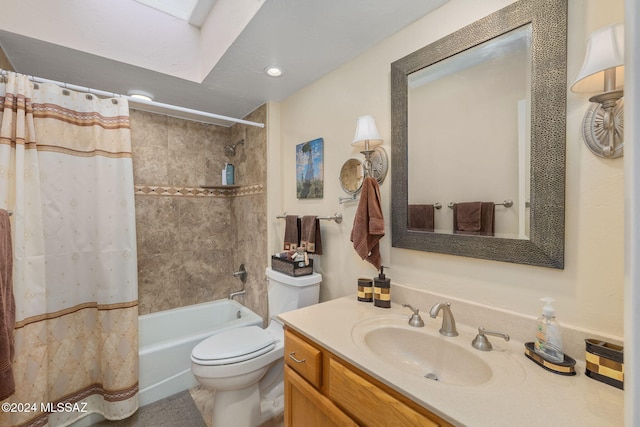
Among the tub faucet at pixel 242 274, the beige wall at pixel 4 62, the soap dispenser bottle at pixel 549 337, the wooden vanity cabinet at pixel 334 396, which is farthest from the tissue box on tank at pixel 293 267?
the beige wall at pixel 4 62

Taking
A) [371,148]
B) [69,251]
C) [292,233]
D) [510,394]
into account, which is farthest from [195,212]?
[510,394]

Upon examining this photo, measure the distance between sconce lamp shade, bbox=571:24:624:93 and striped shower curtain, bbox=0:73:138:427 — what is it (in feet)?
7.28

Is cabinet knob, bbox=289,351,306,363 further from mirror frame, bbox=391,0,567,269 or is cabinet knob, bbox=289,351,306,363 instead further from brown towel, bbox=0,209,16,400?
brown towel, bbox=0,209,16,400

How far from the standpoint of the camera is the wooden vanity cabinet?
0.71m

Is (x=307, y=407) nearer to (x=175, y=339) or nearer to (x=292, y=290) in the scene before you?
(x=292, y=290)

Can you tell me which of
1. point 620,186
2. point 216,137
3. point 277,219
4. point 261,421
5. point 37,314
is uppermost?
point 216,137

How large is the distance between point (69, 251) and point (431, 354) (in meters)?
2.03

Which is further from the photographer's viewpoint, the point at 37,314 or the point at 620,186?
the point at 37,314

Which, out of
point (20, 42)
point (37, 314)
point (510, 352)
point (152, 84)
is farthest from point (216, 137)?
point (510, 352)

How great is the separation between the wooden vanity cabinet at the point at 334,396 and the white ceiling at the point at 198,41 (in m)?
1.45

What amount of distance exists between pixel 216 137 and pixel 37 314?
1.89m

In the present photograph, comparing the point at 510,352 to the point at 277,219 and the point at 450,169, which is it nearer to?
the point at 450,169

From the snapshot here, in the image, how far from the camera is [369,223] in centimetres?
132

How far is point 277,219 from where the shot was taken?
215cm
